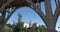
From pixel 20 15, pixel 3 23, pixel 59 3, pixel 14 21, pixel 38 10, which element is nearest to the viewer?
pixel 59 3

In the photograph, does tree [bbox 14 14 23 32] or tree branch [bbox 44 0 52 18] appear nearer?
tree branch [bbox 44 0 52 18]

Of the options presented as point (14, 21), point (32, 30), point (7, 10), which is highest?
point (7, 10)

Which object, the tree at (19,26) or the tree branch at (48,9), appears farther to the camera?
the tree at (19,26)

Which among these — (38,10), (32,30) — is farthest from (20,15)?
(38,10)

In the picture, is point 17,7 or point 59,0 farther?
point 17,7

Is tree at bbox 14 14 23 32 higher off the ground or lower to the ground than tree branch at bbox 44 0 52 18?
lower

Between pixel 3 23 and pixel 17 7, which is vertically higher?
pixel 17 7

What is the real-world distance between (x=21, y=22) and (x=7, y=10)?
1.42 metres

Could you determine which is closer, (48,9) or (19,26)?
(48,9)

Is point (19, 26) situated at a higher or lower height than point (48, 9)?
lower

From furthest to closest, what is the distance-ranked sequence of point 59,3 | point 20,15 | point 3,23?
point 20,15
point 3,23
point 59,3

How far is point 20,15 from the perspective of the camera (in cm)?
1177

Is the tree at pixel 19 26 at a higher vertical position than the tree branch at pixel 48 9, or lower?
lower

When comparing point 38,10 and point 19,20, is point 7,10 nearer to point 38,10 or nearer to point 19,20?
point 19,20
